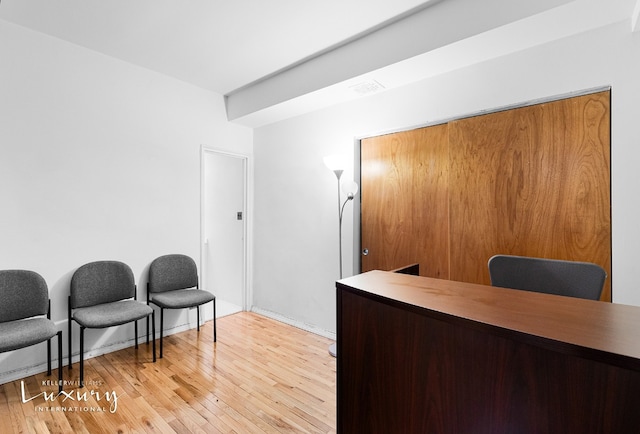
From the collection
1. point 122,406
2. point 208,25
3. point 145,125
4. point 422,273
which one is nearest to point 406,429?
point 422,273

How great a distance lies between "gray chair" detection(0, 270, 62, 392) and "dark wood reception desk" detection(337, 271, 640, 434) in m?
2.25

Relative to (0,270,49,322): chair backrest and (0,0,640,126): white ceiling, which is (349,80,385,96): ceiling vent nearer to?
(0,0,640,126): white ceiling

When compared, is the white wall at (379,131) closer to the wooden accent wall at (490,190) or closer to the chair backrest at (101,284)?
the wooden accent wall at (490,190)

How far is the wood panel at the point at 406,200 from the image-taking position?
268 centimetres

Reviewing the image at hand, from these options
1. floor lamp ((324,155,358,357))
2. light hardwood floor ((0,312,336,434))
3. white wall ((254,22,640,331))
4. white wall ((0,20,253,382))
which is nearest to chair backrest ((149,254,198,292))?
white wall ((0,20,253,382))

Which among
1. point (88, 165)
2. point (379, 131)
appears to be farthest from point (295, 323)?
point (88, 165)

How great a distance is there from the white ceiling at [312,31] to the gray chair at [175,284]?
6.73 feet

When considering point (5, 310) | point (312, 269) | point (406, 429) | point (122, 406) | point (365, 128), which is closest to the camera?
point (406, 429)

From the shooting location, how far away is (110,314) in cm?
256

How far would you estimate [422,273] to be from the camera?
277 centimetres

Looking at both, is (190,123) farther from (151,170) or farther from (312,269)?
(312,269)

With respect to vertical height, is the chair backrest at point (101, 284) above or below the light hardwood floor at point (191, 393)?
above

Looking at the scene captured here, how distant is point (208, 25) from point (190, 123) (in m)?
1.35

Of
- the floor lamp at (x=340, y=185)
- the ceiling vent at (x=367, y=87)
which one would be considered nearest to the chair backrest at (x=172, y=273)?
the floor lamp at (x=340, y=185)
